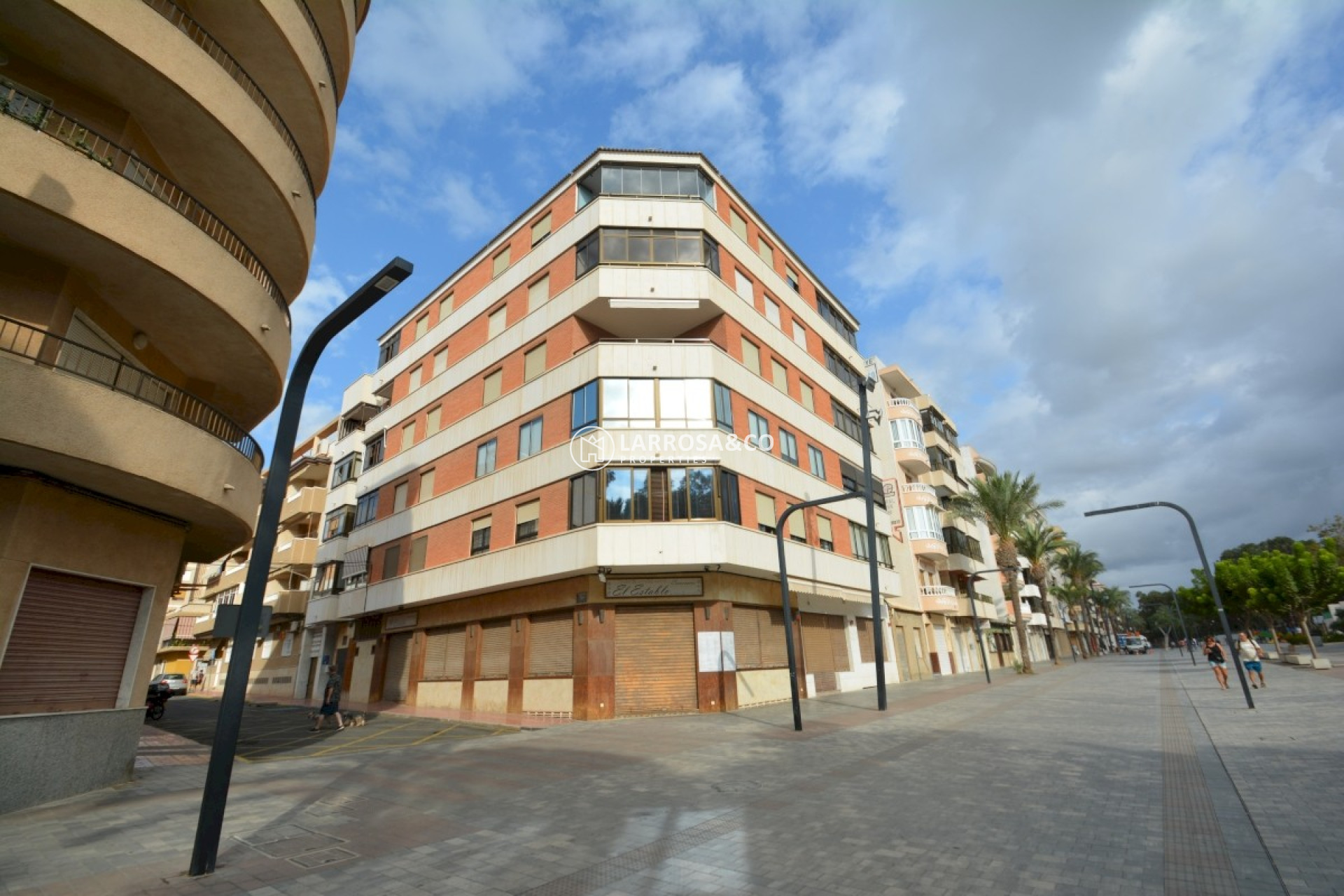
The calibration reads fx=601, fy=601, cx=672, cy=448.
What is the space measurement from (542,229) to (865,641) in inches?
917

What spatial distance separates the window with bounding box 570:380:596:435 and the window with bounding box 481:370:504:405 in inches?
206

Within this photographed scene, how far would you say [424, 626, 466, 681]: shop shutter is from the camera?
74.4 ft

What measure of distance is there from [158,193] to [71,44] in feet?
7.03

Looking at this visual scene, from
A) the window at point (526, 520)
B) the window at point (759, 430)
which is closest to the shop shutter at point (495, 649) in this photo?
the window at point (526, 520)

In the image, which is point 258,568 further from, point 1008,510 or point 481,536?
point 1008,510

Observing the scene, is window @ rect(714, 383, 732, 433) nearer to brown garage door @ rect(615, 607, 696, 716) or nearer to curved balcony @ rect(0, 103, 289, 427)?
brown garage door @ rect(615, 607, 696, 716)

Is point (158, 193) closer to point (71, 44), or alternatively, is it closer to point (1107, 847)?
point (71, 44)

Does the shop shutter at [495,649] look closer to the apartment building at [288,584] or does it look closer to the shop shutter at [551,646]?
the shop shutter at [551,646]

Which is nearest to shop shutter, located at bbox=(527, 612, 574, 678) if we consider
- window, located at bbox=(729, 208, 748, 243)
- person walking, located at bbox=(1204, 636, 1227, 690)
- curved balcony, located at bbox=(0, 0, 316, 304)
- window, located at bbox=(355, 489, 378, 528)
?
curved balcony, located at bbox=(0, 0, 316, 304)

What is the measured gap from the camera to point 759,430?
2217 cm

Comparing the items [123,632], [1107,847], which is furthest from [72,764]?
[1107,847]

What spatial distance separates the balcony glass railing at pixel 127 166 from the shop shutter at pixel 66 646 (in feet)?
19.4

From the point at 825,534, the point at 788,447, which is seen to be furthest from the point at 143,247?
the point at 825,534

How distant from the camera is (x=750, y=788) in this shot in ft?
28.1
